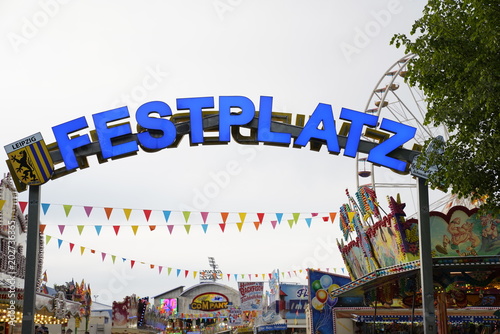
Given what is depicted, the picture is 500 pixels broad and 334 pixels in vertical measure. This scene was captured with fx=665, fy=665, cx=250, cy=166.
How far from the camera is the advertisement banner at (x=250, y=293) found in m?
56.8

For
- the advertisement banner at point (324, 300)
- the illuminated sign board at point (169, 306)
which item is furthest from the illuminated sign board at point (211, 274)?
the advertisement banner at point (324, 300)

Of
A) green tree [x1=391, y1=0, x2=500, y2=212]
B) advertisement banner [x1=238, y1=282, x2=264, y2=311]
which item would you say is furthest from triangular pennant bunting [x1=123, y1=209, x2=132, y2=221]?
advertisement banner [x1=238, y1=282, x2=264, y2=311]

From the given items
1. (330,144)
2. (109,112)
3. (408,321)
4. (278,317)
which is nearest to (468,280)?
(330,144)

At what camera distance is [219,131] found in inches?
639

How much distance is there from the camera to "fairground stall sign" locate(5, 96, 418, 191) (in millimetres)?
15867

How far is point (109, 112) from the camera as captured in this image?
1597cm

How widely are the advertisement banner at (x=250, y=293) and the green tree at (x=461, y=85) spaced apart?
44.3 meters

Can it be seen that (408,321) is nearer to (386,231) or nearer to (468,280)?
(468,280)

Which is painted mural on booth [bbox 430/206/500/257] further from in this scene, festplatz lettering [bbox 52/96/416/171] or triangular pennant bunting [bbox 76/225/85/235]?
triangular pennant bunting [bbox 76/225/85/235]

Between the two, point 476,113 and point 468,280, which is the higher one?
point 476,113

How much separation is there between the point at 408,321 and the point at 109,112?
2322 centimetres

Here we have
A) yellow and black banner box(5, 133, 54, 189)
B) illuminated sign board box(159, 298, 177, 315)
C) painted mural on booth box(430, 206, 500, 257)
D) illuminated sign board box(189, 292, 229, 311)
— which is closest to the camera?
Result: yellow and black banner box(5, 133, 54, 189)

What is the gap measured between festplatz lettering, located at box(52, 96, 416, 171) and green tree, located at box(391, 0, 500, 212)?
2.57 metres

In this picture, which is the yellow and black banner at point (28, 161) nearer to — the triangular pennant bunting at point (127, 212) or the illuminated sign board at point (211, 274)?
the triangular pennant bunting at point (127, 212)
